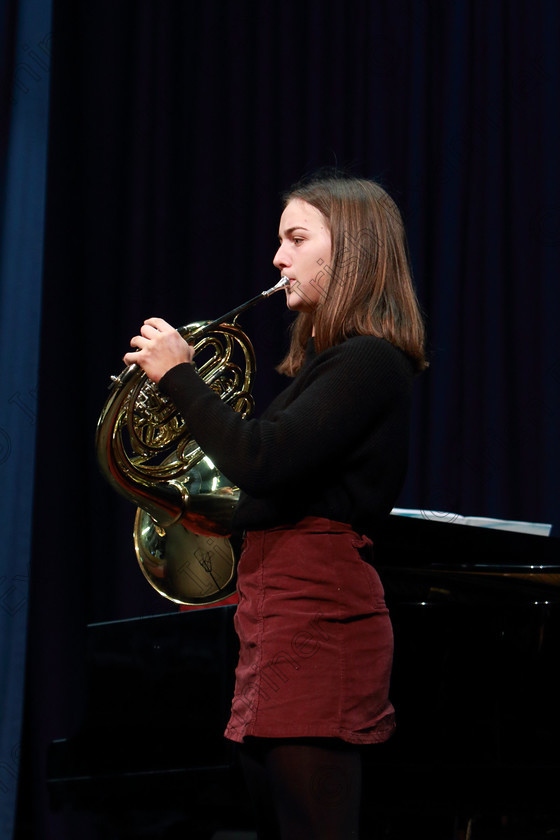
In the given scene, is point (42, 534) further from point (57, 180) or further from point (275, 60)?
point (275, 60)

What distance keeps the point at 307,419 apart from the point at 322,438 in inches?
1.3

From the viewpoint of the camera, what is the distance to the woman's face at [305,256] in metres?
1.42

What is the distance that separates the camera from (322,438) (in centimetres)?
124

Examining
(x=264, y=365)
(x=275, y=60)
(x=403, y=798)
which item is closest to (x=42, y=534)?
(x=264, y=365)

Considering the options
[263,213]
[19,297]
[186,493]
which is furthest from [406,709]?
[263,213]

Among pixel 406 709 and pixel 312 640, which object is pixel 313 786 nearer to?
pixel 312 640

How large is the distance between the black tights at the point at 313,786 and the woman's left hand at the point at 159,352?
523 millimetres

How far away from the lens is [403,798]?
1.85m

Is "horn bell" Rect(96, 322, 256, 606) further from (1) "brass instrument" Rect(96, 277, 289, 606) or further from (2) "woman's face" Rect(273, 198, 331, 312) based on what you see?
(2) "woman's face" Rect(273, 198, 331, 312)

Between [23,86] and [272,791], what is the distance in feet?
8.54

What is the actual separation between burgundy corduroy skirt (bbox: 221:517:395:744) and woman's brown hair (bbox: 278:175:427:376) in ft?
0.95

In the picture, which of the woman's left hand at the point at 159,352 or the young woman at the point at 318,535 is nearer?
the young woman at the point at 318,535

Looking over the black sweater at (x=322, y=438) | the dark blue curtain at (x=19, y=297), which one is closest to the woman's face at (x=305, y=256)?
the black sweater at (x=322, y=438)

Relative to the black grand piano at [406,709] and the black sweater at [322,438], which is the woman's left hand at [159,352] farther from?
the black grand piano at [406,709]
